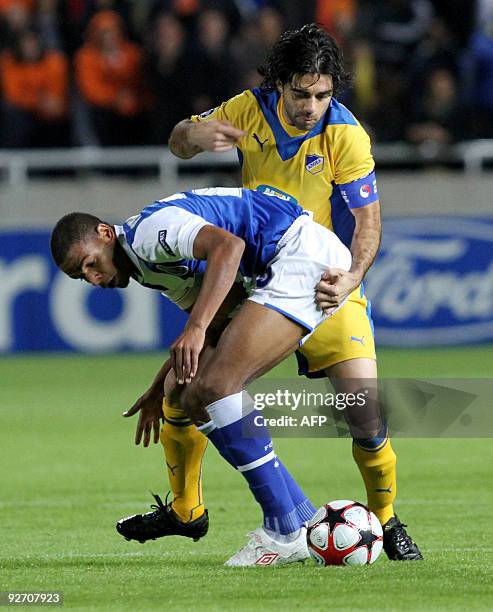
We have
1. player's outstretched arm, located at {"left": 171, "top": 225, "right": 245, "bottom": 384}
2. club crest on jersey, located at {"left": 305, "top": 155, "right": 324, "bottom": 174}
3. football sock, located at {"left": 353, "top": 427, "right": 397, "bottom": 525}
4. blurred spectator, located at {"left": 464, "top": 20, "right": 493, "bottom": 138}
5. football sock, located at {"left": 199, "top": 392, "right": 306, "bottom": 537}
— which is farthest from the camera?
blurred spectator, located at {"left": 464, "top": 20, "right": 493, "bottom": 138}

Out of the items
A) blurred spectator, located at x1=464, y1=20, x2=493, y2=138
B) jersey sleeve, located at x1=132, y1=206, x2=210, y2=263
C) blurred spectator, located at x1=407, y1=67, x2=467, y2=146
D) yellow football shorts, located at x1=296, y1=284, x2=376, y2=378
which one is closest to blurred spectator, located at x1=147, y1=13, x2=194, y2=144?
blurred spectator, located at x1=407, y1=67, x2=467, y2=146

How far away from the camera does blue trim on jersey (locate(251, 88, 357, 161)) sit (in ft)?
21.0

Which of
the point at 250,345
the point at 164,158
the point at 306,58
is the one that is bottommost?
the point at 164,158

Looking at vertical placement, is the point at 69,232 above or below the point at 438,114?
above

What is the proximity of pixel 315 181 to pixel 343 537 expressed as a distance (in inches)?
68.9

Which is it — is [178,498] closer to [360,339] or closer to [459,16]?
[360,339]

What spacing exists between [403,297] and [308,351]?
847 centimetres

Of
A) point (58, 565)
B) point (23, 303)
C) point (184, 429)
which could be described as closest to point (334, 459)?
point (184, 429)

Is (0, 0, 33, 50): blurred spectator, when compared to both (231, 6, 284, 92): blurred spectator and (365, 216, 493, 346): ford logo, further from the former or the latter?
(365, 216, 493, 346): ford logo

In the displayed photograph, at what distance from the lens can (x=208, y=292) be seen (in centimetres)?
530

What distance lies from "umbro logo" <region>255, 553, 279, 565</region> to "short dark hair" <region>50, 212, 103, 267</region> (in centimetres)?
147

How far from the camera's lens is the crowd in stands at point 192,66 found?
48.5ft

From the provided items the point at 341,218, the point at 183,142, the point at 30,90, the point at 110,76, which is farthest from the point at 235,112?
the point at 30,90

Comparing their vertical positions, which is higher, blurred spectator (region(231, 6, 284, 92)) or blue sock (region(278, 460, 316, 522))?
blurred spectator (region(231, 6, 284, 92))
